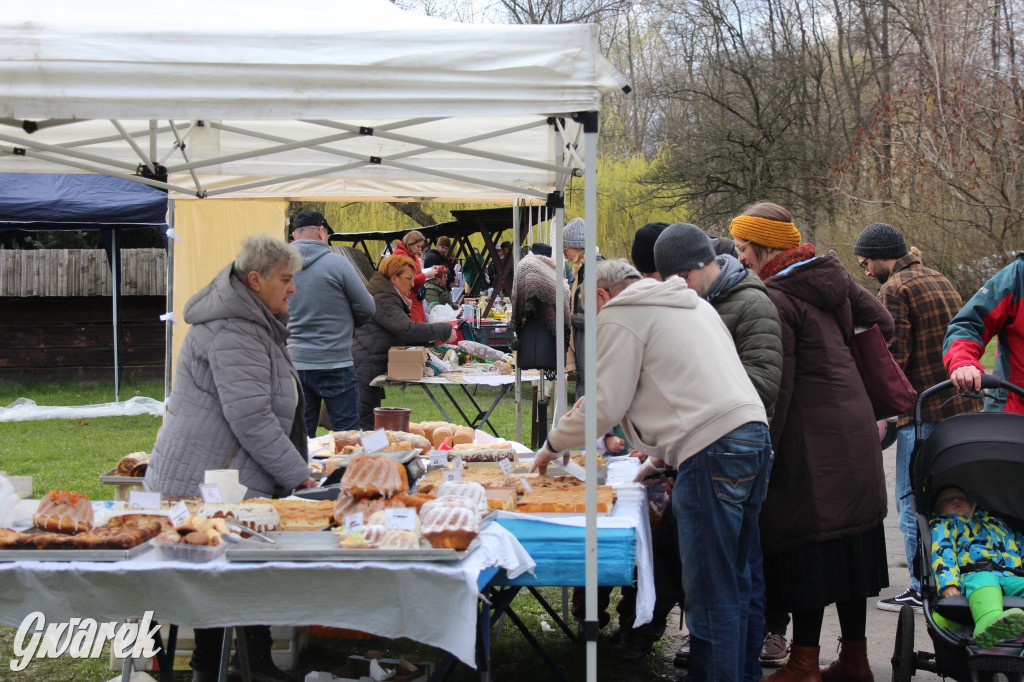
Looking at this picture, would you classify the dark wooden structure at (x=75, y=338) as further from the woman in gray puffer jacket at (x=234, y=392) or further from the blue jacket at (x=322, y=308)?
the woman in gray puffer jacket at (x=234, y=392)

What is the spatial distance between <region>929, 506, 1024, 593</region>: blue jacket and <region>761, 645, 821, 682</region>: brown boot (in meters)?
0.69

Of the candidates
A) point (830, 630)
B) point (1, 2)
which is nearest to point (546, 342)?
point (830, 630)

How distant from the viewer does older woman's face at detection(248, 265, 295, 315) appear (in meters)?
3.50

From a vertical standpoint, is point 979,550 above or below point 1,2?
below

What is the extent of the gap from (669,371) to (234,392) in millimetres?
1482

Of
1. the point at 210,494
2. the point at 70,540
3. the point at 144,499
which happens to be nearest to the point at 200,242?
the point at 144,499

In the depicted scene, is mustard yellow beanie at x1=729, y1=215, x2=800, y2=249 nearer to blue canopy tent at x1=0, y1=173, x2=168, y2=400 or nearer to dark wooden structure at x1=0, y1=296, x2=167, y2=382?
blue canopy tent at x1=0, y1=173, x2=168, y2=400

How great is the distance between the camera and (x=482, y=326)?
12.6 meters

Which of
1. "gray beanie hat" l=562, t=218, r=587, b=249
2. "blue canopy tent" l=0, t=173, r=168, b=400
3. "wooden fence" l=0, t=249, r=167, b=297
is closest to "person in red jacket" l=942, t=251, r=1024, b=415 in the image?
"gray beanie hat" l=562, t=218, r=587, b=249

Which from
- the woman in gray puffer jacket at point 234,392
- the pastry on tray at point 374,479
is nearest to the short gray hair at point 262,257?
the woman in gray puffer jacket at point 234,392

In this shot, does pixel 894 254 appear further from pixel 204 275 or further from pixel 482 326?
pixel 482 326

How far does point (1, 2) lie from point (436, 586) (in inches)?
94.4

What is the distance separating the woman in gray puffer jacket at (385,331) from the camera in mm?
7164

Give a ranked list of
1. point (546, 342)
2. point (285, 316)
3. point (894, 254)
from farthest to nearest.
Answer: point (546, 342)
point (894, 254)
point (285, 316)
